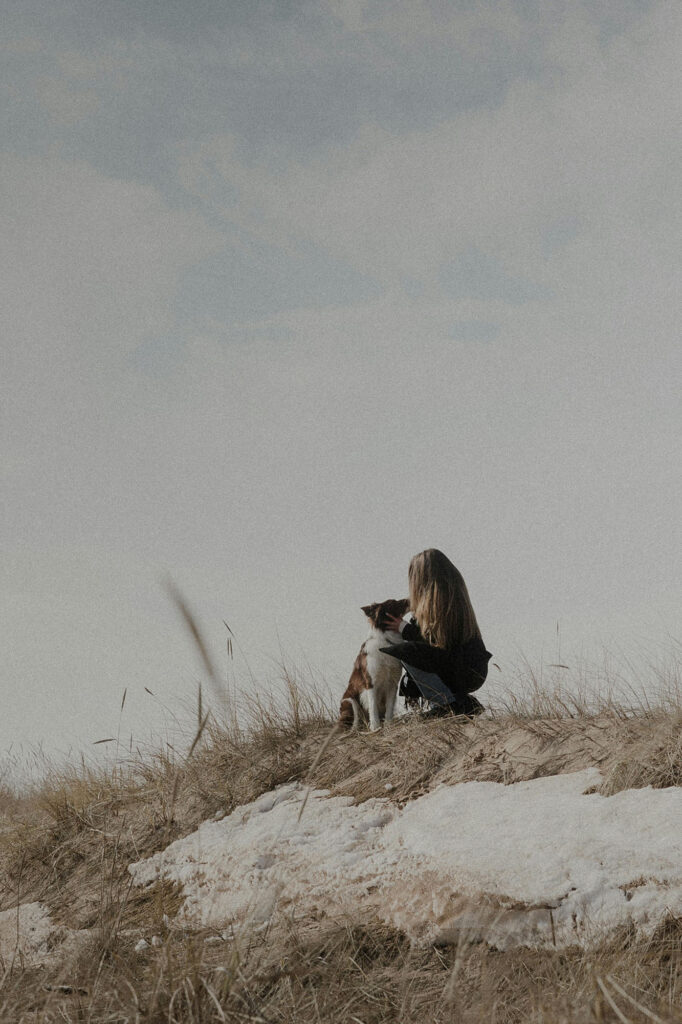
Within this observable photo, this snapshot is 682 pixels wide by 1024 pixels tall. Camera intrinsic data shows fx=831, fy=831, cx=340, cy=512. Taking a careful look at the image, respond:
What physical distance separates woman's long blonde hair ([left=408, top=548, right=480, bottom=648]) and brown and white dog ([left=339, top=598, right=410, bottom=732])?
0.55 ft

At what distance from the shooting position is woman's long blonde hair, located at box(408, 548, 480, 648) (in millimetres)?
5621

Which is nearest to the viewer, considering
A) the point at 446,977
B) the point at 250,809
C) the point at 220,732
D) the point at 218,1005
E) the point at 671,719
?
the point at 218,1005

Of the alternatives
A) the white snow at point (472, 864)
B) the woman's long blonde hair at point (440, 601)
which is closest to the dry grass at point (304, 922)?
the white snow at point (472, 864)

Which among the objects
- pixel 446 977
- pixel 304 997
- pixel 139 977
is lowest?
pixel 446 977

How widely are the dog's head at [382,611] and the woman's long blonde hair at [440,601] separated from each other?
100mm

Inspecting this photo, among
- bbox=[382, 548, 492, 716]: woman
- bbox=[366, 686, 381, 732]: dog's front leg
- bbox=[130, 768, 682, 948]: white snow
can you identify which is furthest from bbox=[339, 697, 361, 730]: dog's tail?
bbox=[130, 768, 682, 948]: white snow

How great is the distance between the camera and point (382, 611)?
5.65 metres

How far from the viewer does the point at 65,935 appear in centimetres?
453

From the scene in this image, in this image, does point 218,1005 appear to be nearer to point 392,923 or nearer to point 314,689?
point 392,923

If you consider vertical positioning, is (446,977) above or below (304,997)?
below

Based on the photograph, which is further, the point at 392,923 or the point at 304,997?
the point at 392,923

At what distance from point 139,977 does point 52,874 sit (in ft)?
10.1

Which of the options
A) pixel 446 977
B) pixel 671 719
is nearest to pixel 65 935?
pixel 446 977

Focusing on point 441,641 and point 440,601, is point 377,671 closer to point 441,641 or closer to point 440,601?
point 441,641
